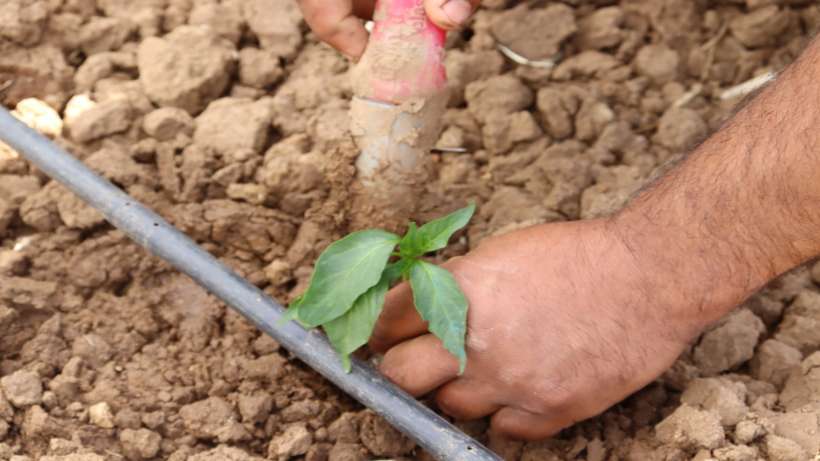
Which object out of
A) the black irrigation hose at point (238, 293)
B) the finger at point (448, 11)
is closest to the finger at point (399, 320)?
the black irrigation hose at point (238, 293)

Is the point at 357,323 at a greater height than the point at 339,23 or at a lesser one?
lesser

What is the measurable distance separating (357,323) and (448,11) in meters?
0.59

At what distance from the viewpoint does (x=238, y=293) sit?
2047 mm

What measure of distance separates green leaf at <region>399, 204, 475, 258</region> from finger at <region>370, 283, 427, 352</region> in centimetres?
11

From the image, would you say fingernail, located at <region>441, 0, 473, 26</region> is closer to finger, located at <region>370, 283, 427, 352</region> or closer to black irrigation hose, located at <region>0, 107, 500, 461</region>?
finger, located at <region>370, 283, 427, 352</region>

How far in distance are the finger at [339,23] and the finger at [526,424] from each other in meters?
0.75

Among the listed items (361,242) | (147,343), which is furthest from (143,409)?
(361,242)

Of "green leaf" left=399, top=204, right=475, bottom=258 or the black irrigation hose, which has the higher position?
"green leaf" left=399, top=204, right=475, bottom=258

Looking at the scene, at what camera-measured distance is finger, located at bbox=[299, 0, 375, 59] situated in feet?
7.06

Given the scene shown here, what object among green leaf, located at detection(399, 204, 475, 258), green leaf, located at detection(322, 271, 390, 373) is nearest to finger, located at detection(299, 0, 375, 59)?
green leaf, located at detection(399, 204, 475, 258)

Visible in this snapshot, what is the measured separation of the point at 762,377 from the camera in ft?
7.10

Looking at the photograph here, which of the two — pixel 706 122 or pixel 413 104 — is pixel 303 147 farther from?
pixel 706 122

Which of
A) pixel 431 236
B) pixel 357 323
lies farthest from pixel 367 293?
pixel 431 236

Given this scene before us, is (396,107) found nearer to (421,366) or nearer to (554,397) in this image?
(421,366)
